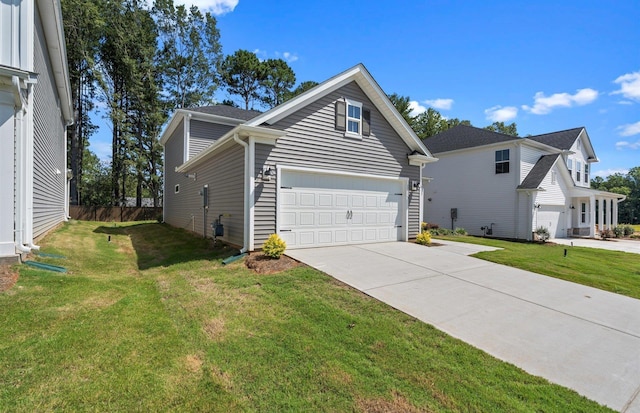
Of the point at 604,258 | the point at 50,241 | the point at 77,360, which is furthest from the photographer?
the point at 604,258

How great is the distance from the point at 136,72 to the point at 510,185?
2874cm

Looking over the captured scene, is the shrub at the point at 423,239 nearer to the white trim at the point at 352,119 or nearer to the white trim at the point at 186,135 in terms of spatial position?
the white trim at the point at 352,119

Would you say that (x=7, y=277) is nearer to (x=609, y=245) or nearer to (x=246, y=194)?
(x=246, y=194)

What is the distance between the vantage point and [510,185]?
17.1 m

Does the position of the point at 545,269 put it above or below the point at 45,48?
below

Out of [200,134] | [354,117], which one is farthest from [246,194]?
[200,134]

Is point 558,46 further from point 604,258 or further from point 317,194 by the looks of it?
point 317,194

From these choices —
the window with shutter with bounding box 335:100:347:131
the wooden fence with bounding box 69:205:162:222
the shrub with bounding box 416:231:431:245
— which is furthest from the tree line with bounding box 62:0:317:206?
the shrub with bounding box 416:231:431:245

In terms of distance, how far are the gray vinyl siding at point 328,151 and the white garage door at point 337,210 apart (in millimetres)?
343

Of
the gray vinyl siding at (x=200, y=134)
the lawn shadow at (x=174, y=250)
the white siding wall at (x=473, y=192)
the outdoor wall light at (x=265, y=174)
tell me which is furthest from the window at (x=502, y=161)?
the lawn shadow at (x=174, y=250)

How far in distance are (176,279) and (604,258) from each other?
13.8 m

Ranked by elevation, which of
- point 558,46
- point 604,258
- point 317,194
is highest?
point 558,46

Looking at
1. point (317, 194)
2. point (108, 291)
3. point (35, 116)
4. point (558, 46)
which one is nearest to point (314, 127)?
point (317, 194)

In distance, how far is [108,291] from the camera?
4.92 metres
